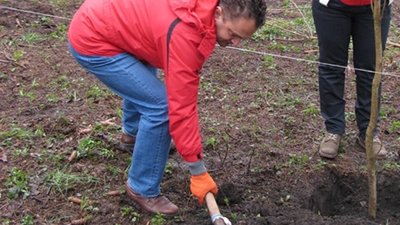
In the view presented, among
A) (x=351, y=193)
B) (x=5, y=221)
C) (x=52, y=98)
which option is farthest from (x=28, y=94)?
(x=351, y=193)

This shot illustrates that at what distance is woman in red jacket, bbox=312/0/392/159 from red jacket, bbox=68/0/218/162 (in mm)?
1257

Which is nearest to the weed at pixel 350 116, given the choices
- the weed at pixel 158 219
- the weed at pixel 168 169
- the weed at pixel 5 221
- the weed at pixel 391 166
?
the weed at pixel 391 166

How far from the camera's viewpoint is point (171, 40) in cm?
287

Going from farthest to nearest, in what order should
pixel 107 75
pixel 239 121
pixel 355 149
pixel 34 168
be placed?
pixel 239 121
pixel 355 149
pixel 34 168
pixel 107 75

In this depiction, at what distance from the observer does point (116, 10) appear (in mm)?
3139

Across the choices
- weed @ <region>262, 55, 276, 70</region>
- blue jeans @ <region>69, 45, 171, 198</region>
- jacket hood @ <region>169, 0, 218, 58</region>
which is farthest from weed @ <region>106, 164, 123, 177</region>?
weed @ <region>262, 55, 276, 70</region>

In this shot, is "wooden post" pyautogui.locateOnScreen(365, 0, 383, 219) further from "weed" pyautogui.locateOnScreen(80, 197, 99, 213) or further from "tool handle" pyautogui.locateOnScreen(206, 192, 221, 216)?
"weed" pyautogui.locateOnScreen(80, 197, 99, 213)

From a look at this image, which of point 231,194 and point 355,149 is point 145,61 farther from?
point 355,149

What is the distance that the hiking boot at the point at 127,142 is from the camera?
4.15 meters

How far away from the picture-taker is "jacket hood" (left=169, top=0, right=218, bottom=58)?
283cm

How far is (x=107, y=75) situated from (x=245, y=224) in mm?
1079

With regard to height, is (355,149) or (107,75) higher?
(107,75)

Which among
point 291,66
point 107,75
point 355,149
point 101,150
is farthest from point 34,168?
point 291,66

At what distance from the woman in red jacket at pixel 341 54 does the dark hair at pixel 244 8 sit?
1158mm
